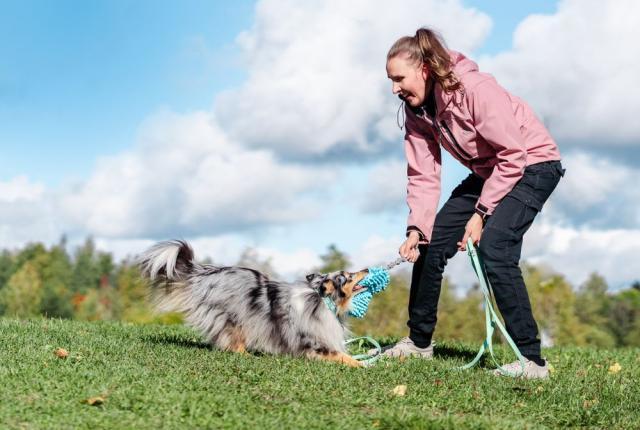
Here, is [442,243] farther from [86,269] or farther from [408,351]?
[86,269]

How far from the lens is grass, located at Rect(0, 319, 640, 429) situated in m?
4.56

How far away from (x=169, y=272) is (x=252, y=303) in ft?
2.56

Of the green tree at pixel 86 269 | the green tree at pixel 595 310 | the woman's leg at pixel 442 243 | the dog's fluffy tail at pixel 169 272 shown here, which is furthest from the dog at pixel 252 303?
the green tree at pixel 86 269

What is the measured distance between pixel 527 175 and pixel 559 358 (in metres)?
2.97

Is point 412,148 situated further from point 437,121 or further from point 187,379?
point 187,379

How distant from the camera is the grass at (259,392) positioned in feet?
15.0

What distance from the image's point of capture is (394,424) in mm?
4562

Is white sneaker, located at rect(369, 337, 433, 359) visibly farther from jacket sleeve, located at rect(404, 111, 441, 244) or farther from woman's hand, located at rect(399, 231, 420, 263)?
jacket sleeve, located at rect(404, 111, 441, 244)

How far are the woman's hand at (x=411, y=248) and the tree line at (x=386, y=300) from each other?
20.7 m

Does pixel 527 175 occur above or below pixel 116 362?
above

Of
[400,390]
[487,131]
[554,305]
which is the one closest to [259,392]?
[400,390]

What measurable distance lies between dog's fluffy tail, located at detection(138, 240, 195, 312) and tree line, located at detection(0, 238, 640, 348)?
65.1ft

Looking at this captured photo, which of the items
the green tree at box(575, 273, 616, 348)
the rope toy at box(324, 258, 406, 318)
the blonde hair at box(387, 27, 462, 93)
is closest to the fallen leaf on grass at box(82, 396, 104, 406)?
the rope toy at box(324, 258, 406, 318)

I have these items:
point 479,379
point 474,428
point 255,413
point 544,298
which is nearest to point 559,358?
point 479,379
